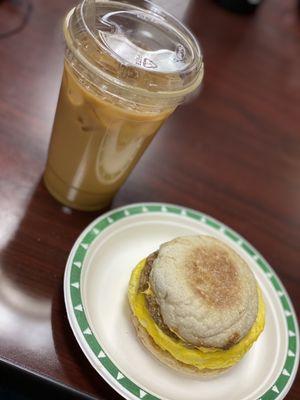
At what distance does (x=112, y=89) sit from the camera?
769 millimetres

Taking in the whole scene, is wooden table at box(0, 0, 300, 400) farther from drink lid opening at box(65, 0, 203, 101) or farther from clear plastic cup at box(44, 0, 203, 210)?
drink lid opening at box(65, 0, 203, 101)

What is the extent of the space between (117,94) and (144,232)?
304mm

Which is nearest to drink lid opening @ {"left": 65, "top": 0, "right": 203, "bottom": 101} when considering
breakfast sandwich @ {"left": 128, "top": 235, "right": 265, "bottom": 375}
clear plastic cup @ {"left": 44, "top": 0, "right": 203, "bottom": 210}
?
clear plastic cup @ {"left": 44, "top": 0, "right": 203, "bottom": 210}

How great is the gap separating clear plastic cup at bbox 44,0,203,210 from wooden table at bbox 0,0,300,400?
0.28ft

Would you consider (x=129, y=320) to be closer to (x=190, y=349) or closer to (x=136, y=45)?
(x=190, y=349)

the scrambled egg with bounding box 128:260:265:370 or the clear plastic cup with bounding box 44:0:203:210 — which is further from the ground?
the clear plastic cup with bounding box 44:0:203:210

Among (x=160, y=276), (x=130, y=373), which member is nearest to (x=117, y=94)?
(x=160, y=276)

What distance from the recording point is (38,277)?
33.2 inches

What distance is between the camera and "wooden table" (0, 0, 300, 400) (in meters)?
0.79

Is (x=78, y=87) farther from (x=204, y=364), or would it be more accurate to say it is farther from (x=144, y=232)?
(x=204, y=364)

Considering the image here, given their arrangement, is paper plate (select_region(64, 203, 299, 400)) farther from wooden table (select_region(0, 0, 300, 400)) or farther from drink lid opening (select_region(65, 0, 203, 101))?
drink lid opening (select_region(65, 0, 203, 101))

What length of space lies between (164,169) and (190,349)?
450 millimetres

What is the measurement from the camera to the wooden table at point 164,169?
31.0 inches

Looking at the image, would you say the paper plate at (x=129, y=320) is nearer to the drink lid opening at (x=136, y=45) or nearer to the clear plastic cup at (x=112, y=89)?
the clear plastic cup at (x=112, y=89)
